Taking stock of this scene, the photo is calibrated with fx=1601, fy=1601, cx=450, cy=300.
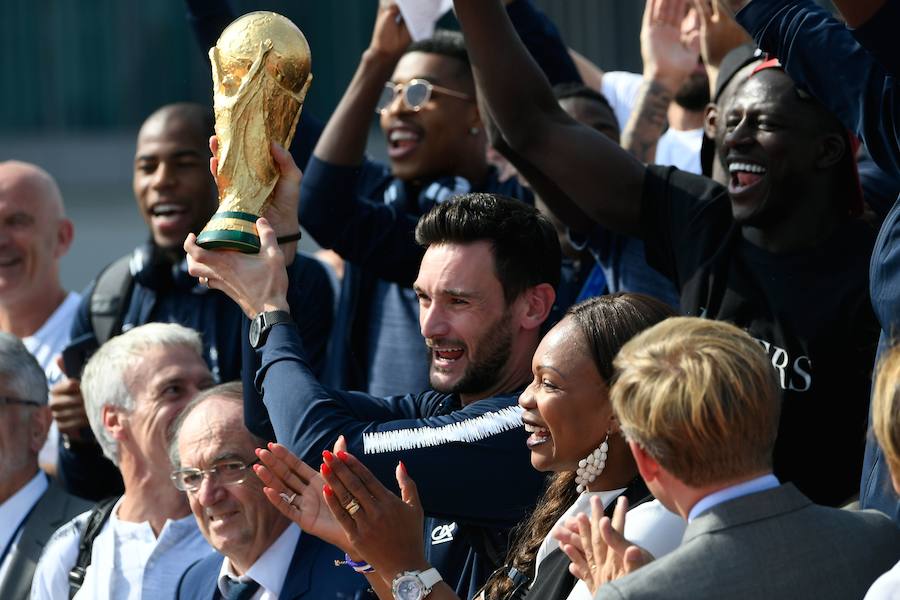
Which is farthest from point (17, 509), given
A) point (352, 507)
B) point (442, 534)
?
point (352, 507)

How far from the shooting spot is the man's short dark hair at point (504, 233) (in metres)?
3.97

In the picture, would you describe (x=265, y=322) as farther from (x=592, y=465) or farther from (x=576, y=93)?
(x=576, y=93)

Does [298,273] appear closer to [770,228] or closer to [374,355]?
[374,355]

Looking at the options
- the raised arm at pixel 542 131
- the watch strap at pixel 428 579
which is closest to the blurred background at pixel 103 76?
the raised arm at pixel 542 131

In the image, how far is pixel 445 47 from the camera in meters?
5.72

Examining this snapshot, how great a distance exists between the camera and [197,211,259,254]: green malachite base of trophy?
11.8 ft

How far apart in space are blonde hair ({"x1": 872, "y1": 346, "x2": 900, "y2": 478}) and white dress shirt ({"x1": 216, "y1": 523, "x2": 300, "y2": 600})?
210 centimetres

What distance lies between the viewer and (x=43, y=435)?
552 centimetres

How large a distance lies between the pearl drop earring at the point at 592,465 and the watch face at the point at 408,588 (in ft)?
1.31

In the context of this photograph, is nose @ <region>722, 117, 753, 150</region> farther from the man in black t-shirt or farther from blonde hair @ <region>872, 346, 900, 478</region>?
blonde hair @ <region>872, 346, 900, 478</region>

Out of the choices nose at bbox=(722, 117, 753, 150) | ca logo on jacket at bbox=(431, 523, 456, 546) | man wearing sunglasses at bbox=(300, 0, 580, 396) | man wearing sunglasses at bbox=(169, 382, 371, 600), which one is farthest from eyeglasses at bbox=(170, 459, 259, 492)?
nose at bbox=(722, 117, 753, 150)

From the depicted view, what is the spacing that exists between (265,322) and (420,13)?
1615 mm

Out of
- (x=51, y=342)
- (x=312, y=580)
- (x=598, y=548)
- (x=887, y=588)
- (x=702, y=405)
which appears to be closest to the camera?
(x=887, y=588)

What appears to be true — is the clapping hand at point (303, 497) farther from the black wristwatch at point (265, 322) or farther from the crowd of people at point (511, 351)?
the black wristwatch at point (265, 322)
